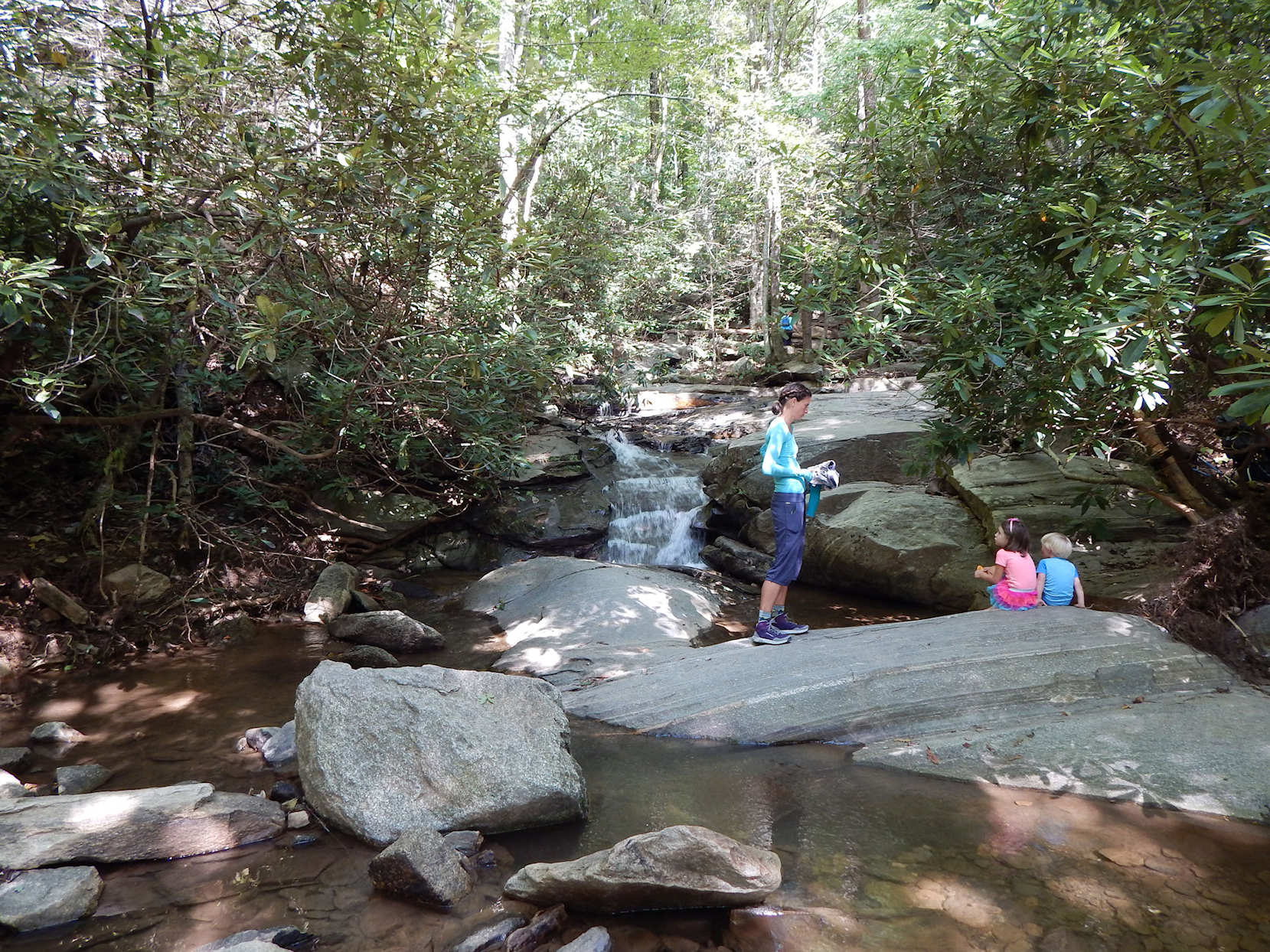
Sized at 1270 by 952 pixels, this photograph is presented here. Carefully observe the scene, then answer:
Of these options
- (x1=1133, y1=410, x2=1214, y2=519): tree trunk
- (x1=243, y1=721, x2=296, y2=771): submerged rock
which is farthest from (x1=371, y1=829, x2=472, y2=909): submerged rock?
(x1=1133, y1=410, x2=1214, y2=519): tree trunk

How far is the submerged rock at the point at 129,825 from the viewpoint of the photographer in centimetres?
331

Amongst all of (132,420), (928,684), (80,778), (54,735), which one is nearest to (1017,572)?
(928,684)

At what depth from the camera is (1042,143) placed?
230 inches

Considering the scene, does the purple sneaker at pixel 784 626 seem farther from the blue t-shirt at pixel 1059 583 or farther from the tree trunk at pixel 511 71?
the tree trunk at pixel 511 71

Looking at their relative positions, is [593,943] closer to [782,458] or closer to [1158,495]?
[782,458]

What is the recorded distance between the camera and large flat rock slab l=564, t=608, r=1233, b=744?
4773 millimetres

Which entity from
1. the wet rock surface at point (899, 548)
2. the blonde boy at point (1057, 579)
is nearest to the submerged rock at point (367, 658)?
the wet rock surface at point (899, 548)

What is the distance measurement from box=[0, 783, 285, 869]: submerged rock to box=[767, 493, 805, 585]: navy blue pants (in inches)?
146

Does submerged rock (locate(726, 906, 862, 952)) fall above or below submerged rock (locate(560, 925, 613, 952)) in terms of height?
below

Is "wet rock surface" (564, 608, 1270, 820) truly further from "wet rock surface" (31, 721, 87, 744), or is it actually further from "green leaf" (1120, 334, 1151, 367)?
"wet rock surface" (31, 721, 87, 744)

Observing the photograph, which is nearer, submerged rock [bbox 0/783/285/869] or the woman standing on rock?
submerged rock [bbox 0/783/285/869]

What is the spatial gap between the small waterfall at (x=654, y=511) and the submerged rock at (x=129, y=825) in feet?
22.4

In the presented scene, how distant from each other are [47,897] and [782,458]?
474cm

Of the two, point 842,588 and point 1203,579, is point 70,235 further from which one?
point 1203,579
